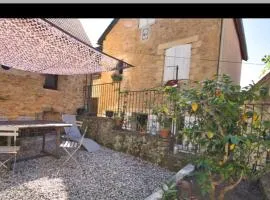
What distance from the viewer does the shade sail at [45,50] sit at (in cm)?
407

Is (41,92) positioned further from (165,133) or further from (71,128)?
(165,133)

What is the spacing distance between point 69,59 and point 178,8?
17.1ft

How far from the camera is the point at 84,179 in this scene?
436 centimetres

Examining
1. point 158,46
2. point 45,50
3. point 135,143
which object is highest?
point 158,46

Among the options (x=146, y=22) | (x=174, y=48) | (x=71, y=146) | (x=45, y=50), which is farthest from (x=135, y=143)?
(x=146, y=22)

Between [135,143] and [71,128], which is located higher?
[71,128]

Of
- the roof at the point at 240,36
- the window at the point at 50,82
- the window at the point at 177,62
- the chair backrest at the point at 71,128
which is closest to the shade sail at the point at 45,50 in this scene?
the chair backrest at the point at 71,128

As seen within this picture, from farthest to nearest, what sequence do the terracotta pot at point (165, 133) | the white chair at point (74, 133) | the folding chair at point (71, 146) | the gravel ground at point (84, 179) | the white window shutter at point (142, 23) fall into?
the white window shutter at point (142, 23) < the white chair at point (74, 133) < the terracotta pot at point (165, 133) < the folding chair at point (71, 146) < the gravel ground at point (84, 179)

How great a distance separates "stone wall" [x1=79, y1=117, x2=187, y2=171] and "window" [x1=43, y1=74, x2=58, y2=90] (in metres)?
1.66

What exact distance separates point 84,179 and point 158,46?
720 cm

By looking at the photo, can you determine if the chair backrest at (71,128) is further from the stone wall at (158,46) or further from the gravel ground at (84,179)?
the stone wall at (158,46)

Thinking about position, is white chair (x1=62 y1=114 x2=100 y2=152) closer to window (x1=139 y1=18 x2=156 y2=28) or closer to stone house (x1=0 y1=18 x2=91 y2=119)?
stone house (x1=0 y1=18 x2=91 y2=119)

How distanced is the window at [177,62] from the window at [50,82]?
4.04 metres

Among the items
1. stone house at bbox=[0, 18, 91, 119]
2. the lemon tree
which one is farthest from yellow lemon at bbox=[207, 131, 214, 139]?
stone house at bbox=[0, 18, 91, 119]
